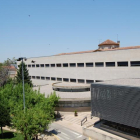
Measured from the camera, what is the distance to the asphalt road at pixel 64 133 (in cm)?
2202

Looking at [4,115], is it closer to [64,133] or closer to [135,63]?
[64,133]

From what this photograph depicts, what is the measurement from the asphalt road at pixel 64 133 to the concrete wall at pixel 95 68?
1741cm

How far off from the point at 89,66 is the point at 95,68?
2.09 m

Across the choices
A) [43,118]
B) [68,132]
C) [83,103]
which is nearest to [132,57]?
[83,103]

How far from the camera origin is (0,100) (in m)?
24.2

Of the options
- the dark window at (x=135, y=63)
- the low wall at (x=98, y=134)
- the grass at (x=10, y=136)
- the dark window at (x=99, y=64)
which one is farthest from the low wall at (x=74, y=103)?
the dark window at (x=135, y=63)

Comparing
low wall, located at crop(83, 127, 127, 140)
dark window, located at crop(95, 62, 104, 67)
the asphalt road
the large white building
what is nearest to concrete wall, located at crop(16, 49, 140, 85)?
the large white building

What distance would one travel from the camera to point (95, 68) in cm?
3969

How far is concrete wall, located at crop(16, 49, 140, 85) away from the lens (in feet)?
108

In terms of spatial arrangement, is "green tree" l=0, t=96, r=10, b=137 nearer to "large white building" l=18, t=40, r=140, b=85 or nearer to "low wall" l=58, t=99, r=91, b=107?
"low wall" l=58, t=99, r=91, b=107

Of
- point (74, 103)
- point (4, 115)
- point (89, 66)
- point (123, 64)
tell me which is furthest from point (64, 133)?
point (89, 66)

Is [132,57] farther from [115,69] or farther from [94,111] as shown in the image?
[94,111]

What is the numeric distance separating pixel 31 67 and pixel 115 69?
37734 millimetres

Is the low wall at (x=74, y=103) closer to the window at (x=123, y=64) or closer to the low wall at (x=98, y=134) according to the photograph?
the low wall at (x=98, y=134)
